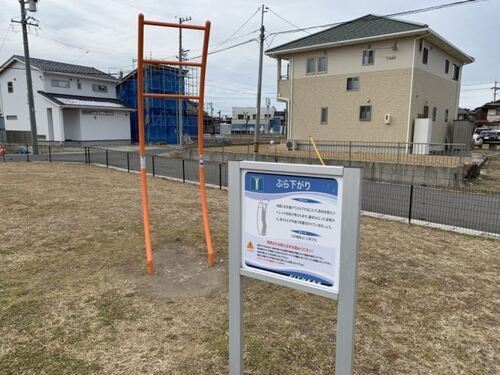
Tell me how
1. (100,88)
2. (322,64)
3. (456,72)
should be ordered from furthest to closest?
(100,88), (456,72), (322,64)

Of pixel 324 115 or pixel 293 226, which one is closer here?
pixel 293 226

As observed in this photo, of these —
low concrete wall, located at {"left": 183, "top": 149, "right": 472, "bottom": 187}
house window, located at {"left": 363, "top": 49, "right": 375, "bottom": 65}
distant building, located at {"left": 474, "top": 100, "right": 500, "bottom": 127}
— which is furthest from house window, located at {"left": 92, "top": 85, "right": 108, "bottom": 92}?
distant building, located at {"left": 474, "top": 100, "right": 500, "bottom": 127}

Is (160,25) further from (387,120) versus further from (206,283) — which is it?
(387,120)

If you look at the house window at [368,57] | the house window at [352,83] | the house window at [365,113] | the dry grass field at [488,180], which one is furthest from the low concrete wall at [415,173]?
the house window at [368,57]

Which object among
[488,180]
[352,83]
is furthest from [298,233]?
[352,83]

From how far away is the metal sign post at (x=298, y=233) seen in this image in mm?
1938

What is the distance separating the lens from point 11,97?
34.9m

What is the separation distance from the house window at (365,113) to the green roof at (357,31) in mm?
3807

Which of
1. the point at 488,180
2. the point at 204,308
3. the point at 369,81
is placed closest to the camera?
the point at 204,308

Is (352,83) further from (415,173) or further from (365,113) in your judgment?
(415,173)

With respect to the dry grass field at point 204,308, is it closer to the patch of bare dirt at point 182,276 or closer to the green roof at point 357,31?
the patch of bare dirt at point 182,276

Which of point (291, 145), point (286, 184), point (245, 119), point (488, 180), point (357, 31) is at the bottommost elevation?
point (488, 180)

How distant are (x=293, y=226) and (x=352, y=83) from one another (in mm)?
20874

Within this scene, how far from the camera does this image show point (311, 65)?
2281 centimetres
